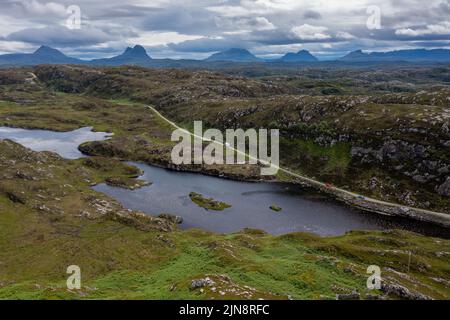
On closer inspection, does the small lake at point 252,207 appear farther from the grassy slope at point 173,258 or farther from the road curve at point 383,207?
the grassy slope at point 173,258

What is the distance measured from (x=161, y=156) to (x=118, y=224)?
294 ft

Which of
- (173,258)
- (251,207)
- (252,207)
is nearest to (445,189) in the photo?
(252,207)

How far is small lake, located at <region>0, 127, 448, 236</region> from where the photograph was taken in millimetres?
114438

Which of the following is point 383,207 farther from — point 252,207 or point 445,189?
point 252,207

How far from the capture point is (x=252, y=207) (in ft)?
429

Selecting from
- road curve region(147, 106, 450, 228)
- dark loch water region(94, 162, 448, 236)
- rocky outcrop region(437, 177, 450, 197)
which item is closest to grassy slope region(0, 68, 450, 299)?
dark loch water region(94, 162, 448, 236)

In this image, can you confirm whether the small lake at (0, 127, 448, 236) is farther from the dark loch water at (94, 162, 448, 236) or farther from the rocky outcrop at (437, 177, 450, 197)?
the rocky outcrop at (437, 177, 450, 197)

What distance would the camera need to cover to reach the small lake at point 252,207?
114438 mm

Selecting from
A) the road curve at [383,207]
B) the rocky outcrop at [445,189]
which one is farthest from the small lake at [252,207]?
the rocky outcrop at [445,189]

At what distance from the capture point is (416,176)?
463 ft

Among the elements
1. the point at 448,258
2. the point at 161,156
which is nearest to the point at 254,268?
the point at 448,258

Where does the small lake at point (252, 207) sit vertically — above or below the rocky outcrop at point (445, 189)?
below

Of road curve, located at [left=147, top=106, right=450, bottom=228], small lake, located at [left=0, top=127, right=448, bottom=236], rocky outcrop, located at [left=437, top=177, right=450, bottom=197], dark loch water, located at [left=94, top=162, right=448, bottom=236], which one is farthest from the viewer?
rocky outcrop, located at [left=437, top=177, right=450, bottom=197]
